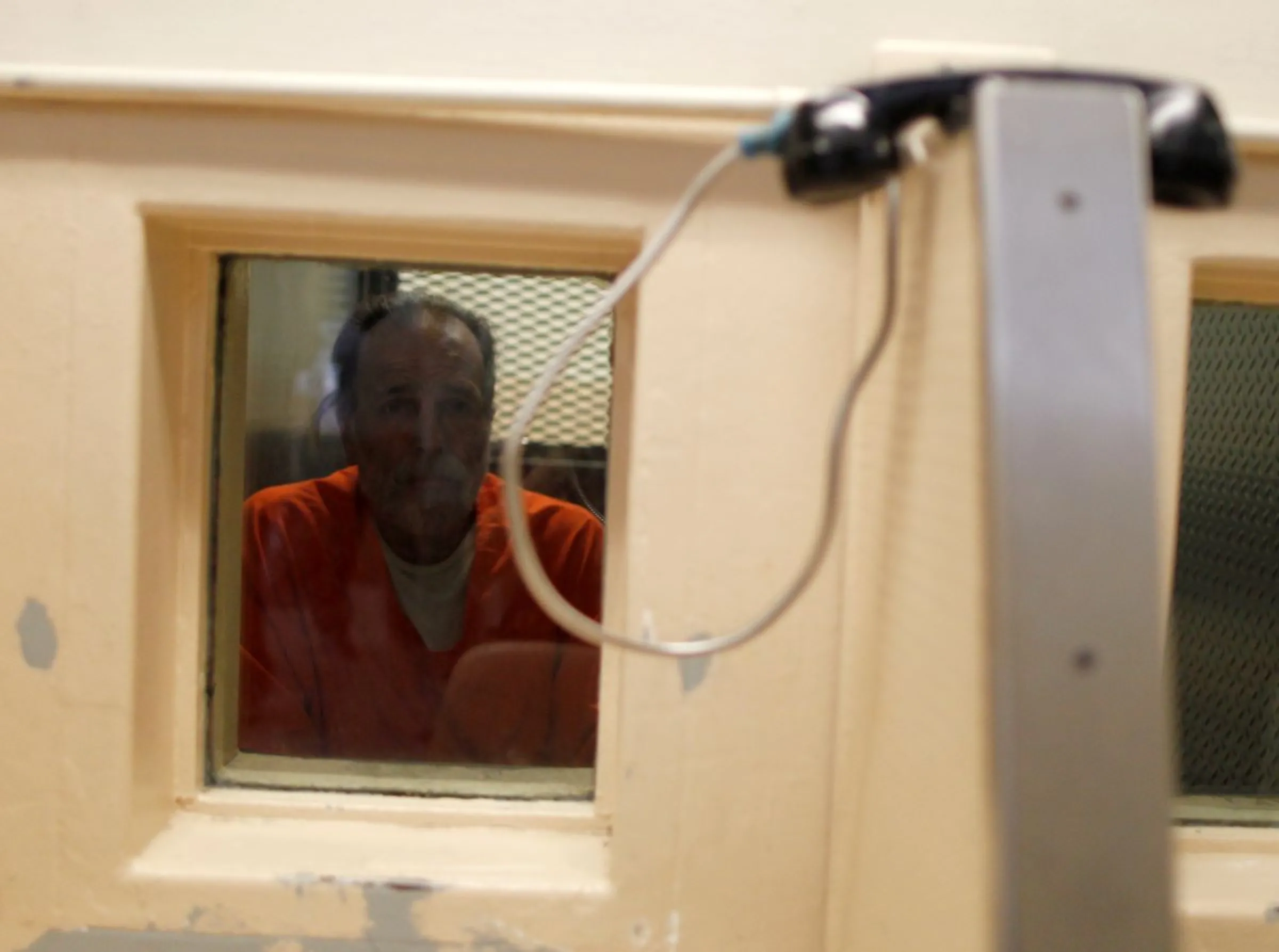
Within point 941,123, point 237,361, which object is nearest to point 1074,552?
point 941,123

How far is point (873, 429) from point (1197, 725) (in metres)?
0.60

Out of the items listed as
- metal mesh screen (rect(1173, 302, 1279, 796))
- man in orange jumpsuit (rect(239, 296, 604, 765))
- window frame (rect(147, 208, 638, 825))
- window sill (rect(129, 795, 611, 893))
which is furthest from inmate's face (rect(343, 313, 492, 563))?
metal mesh screen (rect(1173, 302, 1279, 796))

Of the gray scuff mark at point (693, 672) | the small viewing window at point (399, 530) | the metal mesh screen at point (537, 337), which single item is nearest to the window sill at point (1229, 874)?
the gray scuff mark at point (693, 672)

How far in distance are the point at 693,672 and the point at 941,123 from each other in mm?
432

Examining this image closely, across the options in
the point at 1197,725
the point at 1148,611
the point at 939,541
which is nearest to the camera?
the point at 1148,611

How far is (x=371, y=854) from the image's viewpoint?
73 centimetres

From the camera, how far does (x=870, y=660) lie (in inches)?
24.8

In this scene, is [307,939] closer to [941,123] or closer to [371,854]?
[371,854]

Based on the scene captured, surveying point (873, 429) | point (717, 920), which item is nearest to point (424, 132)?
point (873, 429)

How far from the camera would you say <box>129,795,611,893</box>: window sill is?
708mm

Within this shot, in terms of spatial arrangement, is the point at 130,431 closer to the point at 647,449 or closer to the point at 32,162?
the point at 32,162

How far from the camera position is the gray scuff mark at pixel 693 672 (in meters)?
0.68

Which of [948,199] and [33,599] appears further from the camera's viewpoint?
[33,599]

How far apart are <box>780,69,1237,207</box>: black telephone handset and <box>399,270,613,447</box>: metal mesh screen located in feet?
1.53
